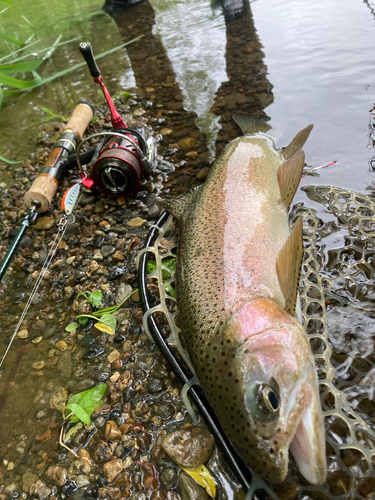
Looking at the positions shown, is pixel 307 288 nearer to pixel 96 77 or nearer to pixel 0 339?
pixel 0 339

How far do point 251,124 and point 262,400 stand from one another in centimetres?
337

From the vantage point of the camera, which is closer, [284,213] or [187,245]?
[187,245]

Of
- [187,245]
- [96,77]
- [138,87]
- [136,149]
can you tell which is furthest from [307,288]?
[138,87]

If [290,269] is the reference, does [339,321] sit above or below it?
below

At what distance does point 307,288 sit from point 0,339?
2.49 meters

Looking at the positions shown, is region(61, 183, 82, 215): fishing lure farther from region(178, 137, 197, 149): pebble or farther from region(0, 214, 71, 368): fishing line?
region(178, 137, 197, 149): pebble

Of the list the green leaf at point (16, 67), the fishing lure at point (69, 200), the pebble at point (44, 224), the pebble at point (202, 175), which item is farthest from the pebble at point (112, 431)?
the green leaf at point (16, 67)

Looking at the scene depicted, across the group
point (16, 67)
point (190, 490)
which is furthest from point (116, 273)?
point (16, 67)

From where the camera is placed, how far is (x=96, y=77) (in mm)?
3555

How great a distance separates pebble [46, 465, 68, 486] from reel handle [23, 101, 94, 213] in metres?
2.28

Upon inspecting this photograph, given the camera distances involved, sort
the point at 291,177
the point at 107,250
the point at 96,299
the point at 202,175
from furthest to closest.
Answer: the point at 202,175, the point at 107,250, the point at 291,177, the point at 96,299

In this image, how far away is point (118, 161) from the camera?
3.21 m

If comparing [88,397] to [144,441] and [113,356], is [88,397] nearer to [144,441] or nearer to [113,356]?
[113,356]

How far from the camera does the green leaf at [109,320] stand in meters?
2.67
